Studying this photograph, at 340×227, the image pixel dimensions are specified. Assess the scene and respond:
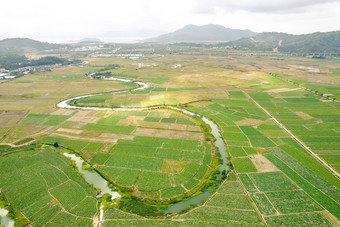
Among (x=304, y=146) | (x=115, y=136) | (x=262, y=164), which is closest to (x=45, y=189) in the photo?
(x=115, y=136)

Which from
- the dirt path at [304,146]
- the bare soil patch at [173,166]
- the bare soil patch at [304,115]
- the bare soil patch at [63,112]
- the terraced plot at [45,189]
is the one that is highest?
the bare soil patch at [304,115]

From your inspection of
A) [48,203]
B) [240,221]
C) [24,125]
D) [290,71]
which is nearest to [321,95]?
[290,71]

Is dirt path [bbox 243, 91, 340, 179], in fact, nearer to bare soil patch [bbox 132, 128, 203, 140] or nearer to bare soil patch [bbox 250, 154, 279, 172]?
bare soil patch [bbox 250, 154, 279, 172]

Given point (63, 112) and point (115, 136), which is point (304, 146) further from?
point (63, 112)

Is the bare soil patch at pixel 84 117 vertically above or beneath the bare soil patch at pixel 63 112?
beneath

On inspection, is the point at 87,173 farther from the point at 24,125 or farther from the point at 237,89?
the point at 237,89

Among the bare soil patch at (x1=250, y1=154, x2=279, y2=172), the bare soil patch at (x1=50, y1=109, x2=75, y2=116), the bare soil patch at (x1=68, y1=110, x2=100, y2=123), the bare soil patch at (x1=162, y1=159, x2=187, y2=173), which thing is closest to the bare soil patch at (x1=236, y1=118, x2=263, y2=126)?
the bare soil patch at (x1=250, y1=154, x2=279, y2=172)

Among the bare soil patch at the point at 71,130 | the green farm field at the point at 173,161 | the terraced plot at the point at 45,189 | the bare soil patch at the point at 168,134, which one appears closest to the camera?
the terraced plot at the point at 45,189

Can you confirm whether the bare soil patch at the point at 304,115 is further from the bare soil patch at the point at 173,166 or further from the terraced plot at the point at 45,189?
the terraced plot at the point at 45,189

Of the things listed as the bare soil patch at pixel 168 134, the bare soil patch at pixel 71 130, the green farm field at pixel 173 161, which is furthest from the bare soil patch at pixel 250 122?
the bare soil patch at pixel 71 130
